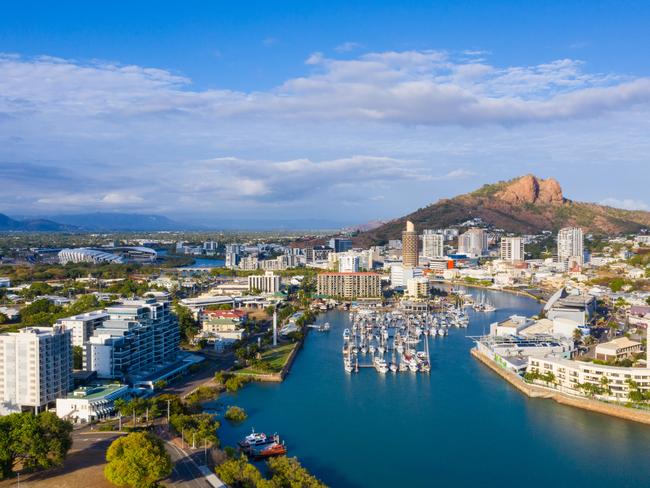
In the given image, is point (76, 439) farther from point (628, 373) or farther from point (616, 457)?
point (628, 373)

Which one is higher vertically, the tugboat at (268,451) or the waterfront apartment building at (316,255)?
the waterfront apartment building at (316,255)

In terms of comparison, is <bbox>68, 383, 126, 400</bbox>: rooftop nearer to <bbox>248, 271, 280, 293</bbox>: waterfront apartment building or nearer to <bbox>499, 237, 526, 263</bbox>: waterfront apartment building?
<bbox>248, 271, 280, 293</bbox>: waterfront apartment building

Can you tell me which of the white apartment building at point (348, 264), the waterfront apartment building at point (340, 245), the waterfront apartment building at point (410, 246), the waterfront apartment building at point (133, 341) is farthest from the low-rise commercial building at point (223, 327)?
the waterfront apartment building at point (340, 245)

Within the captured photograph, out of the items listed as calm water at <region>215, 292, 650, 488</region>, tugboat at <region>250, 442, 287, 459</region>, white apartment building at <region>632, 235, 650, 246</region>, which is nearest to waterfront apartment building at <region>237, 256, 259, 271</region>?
calm water at <region>215, 292, 650, 488</region>

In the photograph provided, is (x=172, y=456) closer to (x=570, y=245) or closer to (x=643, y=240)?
(x=570, y=245)

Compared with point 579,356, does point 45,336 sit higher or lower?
higher

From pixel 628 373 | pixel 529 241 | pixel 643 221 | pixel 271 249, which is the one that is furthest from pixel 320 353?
pixel 643 221

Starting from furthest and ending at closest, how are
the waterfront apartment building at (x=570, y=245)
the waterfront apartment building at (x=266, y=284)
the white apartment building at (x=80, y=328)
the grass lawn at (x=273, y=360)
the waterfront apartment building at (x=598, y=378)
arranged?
the waterfront apartment building at (x=570, y=245)
the waterfront apartment building at (x=266, y=284)
the grass lawn at (x=273, y=360)
the white apartment building at (x=80, y=328)
the waterfront apartment building at (x=598, y=378)

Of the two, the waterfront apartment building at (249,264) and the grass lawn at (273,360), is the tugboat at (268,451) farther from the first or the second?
the waterfront apartment building at (249,264)
